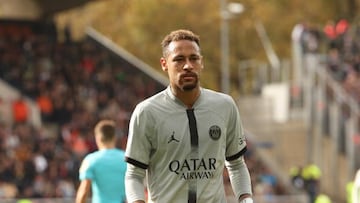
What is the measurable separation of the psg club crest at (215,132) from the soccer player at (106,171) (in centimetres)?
451

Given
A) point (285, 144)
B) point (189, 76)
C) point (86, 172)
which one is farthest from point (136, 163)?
point (285, 144)

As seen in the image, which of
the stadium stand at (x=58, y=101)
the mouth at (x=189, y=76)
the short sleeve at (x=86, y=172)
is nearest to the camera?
the mouth at (x=189, y=76)

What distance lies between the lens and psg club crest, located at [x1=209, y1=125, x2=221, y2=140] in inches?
275

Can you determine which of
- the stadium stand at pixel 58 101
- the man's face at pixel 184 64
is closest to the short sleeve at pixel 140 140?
the man's face at pixel 184 64

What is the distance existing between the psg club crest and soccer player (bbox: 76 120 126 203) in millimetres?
4507

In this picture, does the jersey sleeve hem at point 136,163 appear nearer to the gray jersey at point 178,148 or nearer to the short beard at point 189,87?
the gray jersey at point 178,148

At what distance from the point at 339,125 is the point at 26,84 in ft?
29.9

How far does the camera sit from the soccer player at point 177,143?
693 cm

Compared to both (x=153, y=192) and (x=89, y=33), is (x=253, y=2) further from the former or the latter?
(x=153, y=192)

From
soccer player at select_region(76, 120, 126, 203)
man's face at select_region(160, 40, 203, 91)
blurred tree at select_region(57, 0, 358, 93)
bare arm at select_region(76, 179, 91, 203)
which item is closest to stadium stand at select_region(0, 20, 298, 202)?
soccer player at select_region(76, 120, 126, 203)

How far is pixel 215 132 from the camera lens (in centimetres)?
700

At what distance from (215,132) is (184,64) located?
0.49 m

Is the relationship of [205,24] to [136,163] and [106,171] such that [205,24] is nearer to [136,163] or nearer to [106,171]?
[106,171]

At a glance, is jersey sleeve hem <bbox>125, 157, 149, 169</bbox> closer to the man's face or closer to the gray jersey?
the gray jersey
